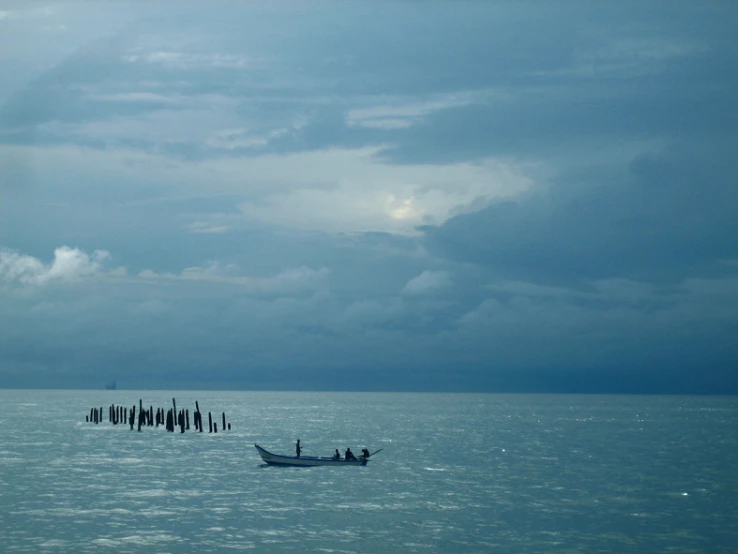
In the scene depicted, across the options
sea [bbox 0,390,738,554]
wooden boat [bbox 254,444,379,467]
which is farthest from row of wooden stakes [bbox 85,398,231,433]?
wooden boat [bbox 254,444,379,467]

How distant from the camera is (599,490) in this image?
55.7 meters

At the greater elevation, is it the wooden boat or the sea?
the wooden boat

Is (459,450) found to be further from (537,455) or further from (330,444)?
(330,444)

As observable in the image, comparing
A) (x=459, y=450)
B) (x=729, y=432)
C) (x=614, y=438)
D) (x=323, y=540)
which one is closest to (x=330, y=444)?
(x=459, y=450)

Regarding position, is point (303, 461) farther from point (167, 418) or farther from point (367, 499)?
point (167, 418)

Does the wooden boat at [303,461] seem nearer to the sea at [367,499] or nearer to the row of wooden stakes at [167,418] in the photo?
the sea at [367,499]

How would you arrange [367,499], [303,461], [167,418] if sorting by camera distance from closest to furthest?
1. [367,499]
2. [303,461]
3. [167,418]

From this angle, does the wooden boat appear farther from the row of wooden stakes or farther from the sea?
the row of wooden stakes

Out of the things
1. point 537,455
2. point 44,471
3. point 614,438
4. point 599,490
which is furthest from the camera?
point 614,438

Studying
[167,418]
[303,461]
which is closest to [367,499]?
[303,461]

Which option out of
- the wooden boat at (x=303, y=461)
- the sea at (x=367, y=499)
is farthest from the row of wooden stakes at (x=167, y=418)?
the wooden boat at (x=303, y=461)

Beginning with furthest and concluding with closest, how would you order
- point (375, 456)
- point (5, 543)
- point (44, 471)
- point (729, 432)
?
point (729, 432)
point (375, 456)
point (44, 471)
point (5, 543)

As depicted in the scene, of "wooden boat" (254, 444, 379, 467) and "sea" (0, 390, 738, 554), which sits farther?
"wooden boat" (254, 444, 379, 467)

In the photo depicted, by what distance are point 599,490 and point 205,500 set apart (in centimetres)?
2439
